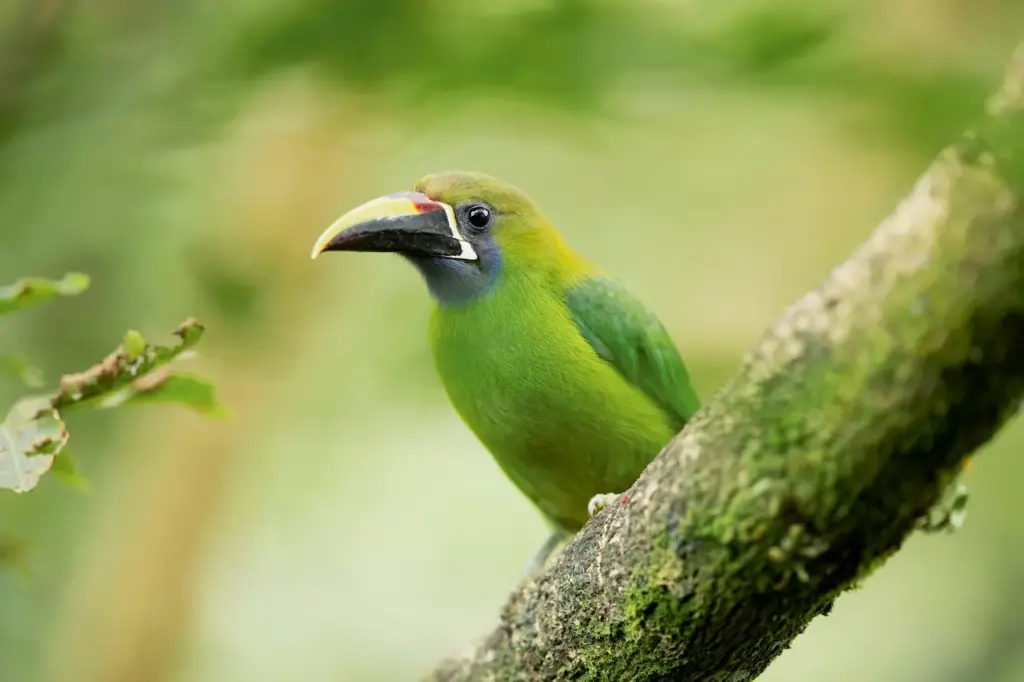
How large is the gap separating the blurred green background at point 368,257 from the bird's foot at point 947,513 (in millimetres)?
716

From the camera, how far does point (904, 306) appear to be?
1.16m

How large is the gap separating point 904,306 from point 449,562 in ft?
18.3

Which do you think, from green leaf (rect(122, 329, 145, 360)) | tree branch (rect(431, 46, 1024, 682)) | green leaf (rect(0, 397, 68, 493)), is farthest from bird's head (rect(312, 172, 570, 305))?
Result: tree branch (rect(431, 46, 1024, 682))

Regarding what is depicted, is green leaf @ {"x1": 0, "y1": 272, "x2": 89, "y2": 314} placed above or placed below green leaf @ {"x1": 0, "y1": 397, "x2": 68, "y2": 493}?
above

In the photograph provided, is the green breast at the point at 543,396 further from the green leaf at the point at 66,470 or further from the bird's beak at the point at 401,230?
the green leaf at the point at 66,470

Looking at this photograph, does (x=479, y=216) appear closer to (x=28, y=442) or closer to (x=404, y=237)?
(x=404, y=237)

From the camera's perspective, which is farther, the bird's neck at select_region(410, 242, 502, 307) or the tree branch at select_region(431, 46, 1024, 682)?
the bird's neck at select_region(410, 242, 502, 307)

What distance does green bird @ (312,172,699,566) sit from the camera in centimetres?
269

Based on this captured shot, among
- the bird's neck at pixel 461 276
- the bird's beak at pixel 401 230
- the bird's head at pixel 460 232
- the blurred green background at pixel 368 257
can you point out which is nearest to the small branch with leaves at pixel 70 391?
the bird's beak at pixel 401 230

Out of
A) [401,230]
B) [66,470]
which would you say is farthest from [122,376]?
[401,230]

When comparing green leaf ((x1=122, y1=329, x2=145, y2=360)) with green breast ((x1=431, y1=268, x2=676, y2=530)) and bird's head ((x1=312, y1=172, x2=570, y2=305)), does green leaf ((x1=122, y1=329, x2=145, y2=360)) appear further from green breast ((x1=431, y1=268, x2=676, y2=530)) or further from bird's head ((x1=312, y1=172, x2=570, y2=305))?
green breast ((x1=431, y1=268, x2=676, y2=530))

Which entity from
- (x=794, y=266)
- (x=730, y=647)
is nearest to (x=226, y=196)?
(x=794, y=266)

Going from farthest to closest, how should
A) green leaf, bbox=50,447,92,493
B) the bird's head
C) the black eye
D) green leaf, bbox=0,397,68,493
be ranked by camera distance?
the black eye → the bird's head → green leaf, bbox=50,447,92,493 → green leaf, bbox=0,397,68,493

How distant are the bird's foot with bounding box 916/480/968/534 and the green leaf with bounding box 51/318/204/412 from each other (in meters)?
1.22
